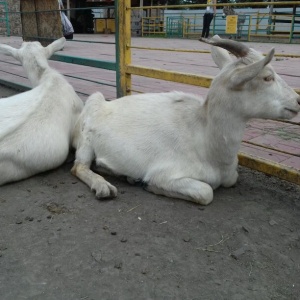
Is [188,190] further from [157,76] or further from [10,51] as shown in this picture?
[10,51]

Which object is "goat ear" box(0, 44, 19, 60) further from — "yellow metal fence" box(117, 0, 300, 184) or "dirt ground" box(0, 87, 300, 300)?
"dirt ground" box(0, 87, 300, 300)

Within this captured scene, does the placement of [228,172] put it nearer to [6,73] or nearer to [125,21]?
[125,21]

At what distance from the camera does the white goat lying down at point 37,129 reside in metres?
2.84

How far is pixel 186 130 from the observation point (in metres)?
2.82

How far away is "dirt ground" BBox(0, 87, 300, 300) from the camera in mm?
1860

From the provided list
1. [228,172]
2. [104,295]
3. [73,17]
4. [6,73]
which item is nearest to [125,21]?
[228,172]

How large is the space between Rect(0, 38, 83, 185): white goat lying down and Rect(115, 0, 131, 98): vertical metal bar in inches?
27.5

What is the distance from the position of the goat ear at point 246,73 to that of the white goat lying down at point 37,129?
1.42 m

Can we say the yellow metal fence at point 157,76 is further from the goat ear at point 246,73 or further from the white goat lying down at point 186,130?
the goat ear at point 246,73

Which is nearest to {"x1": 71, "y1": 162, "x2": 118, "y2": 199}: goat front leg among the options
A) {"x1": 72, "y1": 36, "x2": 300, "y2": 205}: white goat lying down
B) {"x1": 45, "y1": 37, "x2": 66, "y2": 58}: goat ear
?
{"x1": 72, "y1": 36, "x2": 300, "y2": 205}: white goat lying down

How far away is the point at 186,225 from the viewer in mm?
2393

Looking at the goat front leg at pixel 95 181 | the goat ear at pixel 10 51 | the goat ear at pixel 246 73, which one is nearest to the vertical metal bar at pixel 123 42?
the goat ear at pixel 10 51

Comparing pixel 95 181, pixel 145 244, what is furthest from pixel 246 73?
pixel 95 181

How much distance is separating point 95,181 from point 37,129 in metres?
0.61
